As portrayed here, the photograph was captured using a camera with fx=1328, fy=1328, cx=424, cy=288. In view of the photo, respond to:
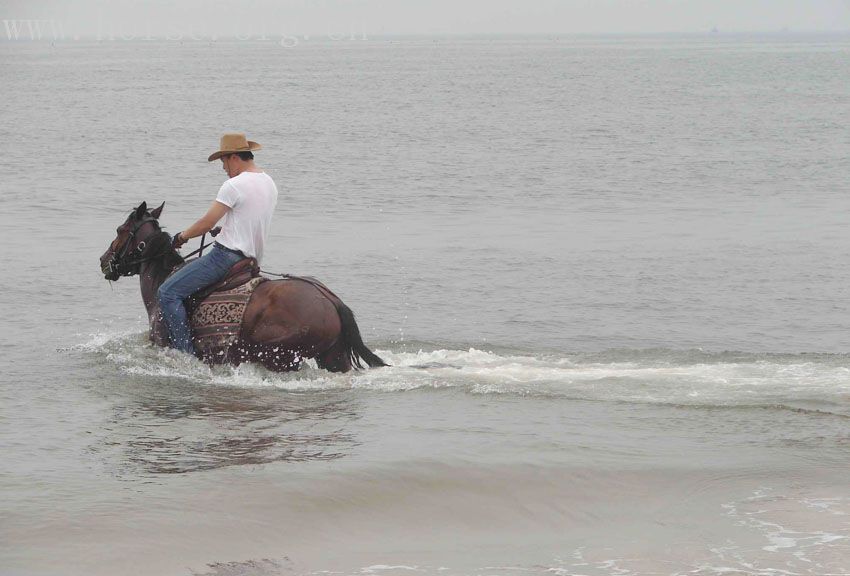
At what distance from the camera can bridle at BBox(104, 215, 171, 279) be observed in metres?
11.0

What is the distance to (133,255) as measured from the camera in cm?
1105

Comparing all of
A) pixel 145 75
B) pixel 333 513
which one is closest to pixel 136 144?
pixel 333 513

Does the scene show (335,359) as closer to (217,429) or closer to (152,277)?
(217,429)

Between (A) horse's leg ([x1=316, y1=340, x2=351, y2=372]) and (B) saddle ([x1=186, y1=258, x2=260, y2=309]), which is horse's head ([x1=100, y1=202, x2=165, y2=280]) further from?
(A) horse's leg ([x1=316, y1=340, x2=351, y2=372])

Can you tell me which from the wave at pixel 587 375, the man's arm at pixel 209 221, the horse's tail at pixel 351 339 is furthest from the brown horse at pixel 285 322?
the man's arm at pixel 209 221

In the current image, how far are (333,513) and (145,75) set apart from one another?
3470 inches

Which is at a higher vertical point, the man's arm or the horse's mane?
the man's arm

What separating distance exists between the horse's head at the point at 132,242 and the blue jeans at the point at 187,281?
0.64 m

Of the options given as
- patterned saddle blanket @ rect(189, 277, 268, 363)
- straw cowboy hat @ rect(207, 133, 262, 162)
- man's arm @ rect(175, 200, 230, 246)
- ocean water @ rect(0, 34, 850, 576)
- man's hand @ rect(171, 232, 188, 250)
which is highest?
straw cowboy hat @ rect(207, 133, 262, 162)

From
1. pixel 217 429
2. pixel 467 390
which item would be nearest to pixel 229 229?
pixel 217 429

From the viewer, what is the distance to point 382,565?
267 inches

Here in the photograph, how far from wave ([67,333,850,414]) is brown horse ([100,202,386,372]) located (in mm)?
132

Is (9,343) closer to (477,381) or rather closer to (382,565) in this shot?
(477,381)

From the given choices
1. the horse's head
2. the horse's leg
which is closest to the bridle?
the horse's head
